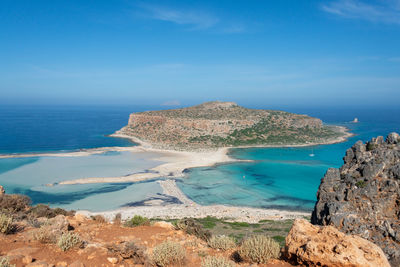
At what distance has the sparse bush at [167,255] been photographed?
5.77m

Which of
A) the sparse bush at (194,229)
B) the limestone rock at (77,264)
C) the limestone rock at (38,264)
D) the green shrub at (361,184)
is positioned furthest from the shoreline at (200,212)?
the limestone rock at (38,264)

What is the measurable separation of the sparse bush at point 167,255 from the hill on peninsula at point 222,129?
5766 cm

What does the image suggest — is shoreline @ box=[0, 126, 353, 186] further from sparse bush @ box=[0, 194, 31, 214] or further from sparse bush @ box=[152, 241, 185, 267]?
sparse bush @ box=[152, 241, 185, 267]

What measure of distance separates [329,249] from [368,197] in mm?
6776

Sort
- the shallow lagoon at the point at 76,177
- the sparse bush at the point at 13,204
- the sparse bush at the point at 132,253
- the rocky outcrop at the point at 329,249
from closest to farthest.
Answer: the rocky outcrop at the point at 329,249 < the sparse bush at the point at 132,253 < the sparse bush at the point at 13,204 < the shallow lagoon at the point at 76,177

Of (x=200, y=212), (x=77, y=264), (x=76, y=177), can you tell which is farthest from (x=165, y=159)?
(x=77, y=264)

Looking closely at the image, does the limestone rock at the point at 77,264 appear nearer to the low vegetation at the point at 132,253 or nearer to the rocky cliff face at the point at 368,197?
the low vegetation at the point at 132,253

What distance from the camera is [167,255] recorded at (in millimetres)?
5809

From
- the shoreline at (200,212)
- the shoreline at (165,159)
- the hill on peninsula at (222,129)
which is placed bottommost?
the shoreline at (200,212)

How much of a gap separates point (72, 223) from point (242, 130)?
227 feet

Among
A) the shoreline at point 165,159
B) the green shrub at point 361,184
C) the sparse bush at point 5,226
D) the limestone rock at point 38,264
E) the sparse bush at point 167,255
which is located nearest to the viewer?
the limestone rock at point 38,264

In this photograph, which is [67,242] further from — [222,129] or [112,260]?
[222,129]

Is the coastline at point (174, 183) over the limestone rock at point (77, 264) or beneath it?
beneath

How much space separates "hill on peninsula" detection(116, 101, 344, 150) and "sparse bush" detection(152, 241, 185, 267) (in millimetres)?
57660
